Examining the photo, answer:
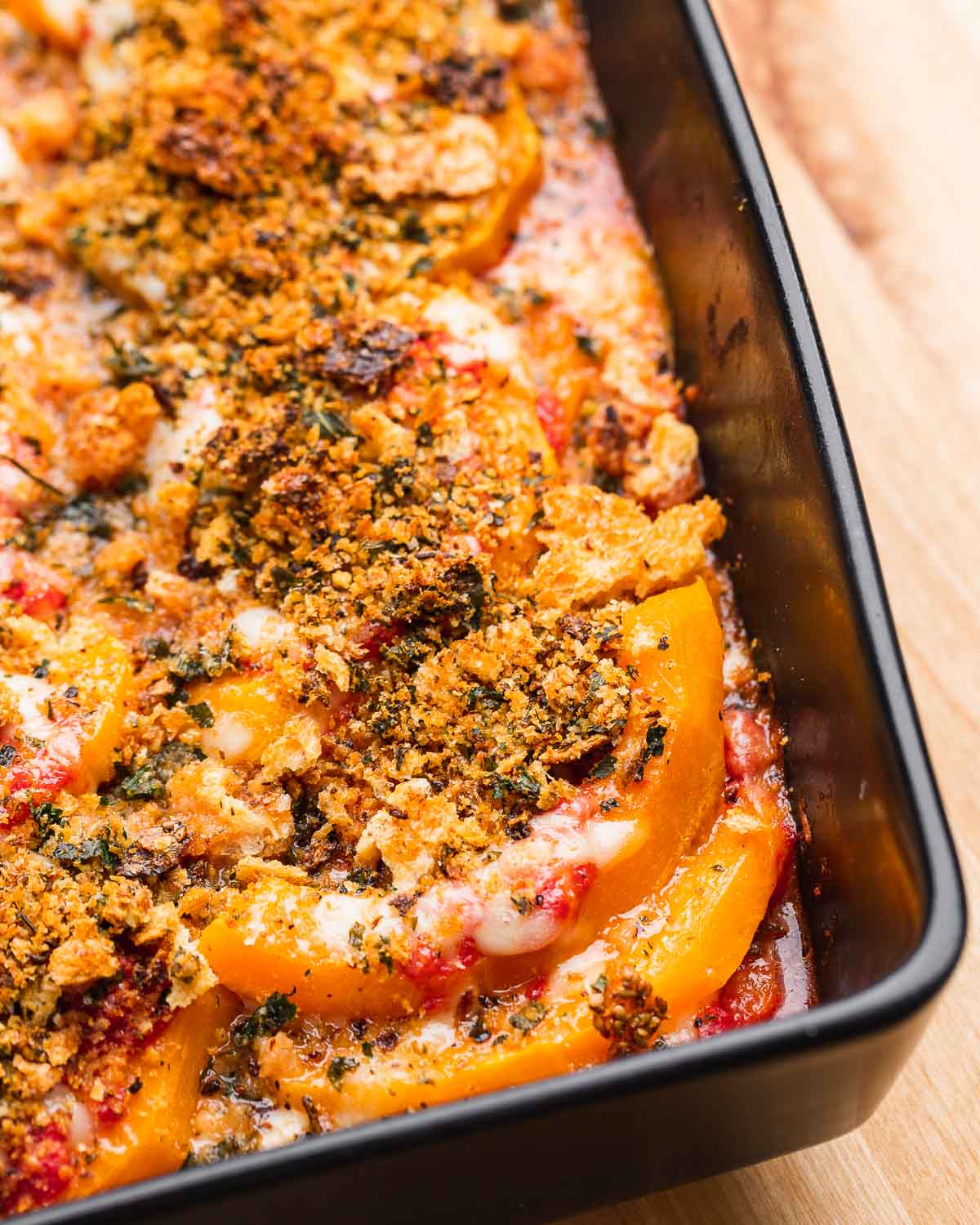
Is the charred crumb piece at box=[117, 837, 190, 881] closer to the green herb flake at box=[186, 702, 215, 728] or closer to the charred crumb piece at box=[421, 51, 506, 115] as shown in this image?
the green herb flake at box=[186, 702, 215, 728]

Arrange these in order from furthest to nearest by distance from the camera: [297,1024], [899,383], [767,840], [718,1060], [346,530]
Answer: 1. [899,383]
2. [346,530]
3. [767,840]
4. [297,1024]
5. [718,1060]

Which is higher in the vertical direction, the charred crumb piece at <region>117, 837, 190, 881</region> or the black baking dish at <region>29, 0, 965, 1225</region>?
the black baking dish at <region>29, 0, 965, 1225</region>

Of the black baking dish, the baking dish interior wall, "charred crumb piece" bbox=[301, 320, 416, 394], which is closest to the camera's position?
the black baking dish

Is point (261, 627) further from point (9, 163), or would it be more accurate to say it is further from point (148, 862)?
point (9, 163)

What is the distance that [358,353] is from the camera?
230 cm

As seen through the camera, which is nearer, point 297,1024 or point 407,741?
point 297,1024

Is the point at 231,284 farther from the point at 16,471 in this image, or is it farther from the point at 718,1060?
the point at 718,1060

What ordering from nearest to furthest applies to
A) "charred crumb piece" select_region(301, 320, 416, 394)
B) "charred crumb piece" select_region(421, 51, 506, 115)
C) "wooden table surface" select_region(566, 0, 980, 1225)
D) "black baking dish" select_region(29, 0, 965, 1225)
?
"black baking dish" select_region(29, 0, 965, 1225) < "wooden table surface" select_region(566, 0, 980, 1225) < "charred crumb piece" select_region(301, 320, 416, 394) < "charred crumb piece" select_region(421, 51, 506, 115)

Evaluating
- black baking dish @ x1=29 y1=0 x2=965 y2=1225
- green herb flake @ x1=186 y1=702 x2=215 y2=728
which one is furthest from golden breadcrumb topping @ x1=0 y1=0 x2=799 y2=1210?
black baking dish @ x1=29 y1=0 x2=965 y2=1225

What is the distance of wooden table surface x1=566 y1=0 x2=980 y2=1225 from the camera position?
1991mm

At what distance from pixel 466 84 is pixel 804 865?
1.59 metres

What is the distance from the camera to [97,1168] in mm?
1736

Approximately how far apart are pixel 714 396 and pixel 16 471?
46.9 inches

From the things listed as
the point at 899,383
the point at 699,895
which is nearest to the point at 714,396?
the point at 899,383
